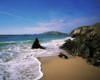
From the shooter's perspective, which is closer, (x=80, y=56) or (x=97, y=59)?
(x=97, y=59)

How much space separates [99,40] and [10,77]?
238 inches

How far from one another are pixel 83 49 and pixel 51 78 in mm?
3954

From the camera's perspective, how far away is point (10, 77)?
2.97m

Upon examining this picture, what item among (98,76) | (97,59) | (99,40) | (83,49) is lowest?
(98,76)

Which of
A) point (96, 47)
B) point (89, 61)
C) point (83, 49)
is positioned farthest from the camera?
point (83, 49)

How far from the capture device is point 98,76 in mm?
3027

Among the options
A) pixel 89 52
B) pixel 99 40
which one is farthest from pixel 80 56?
pixel 99 40

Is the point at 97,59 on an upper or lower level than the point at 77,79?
upper

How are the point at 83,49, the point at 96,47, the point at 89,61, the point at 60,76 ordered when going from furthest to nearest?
1. the point at 83,49
2. the point at 96,47
3. the point at 89,61
4. the point at 60,76

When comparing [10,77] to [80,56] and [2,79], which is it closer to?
[2,79]

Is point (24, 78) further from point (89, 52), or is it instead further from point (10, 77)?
point (89, 52)

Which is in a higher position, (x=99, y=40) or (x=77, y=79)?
(x=99, y=40)

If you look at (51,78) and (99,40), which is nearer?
(51,78)

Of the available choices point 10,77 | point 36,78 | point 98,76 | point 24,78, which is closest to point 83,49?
point 98,76
